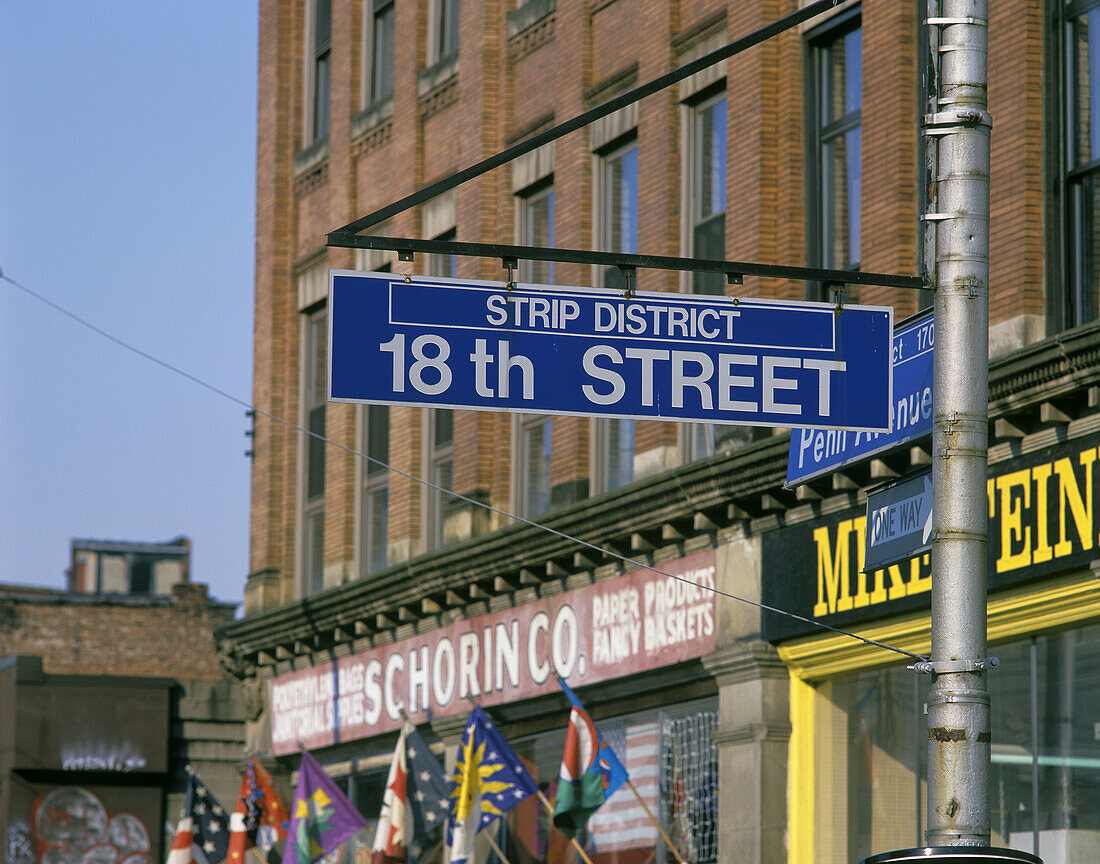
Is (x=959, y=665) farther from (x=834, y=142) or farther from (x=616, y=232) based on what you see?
(x=616, y=232)

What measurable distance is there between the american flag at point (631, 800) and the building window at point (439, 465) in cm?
487

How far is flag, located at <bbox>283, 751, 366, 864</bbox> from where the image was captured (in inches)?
820

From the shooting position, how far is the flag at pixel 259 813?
2252cm

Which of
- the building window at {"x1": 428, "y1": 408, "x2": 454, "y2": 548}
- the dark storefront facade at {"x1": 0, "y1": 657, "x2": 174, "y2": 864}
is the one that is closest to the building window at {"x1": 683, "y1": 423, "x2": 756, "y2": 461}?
the building window at {"x1": 428, "y1": 408, "x2": 454, "y2": 548}

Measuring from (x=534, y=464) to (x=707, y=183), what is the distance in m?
4.28

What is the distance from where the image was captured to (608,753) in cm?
1694

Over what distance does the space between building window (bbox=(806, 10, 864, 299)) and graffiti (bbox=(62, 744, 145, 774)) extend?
15.3m

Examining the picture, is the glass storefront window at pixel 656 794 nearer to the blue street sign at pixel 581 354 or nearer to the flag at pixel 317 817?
the flag at pixel 317 817

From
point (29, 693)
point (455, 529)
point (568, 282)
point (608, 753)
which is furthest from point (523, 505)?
point (29, 693)

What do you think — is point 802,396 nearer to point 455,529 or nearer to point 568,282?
point 568,282

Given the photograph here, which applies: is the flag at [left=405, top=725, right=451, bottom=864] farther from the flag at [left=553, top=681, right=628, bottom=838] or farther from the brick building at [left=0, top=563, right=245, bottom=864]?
the brick building at [left=0, top=563, right=245, bottom=864]

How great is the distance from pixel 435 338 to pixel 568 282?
11857mm

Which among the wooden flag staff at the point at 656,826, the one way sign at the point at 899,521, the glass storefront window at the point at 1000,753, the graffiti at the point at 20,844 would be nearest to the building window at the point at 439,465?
the wooden flag staff at the point at 656,826

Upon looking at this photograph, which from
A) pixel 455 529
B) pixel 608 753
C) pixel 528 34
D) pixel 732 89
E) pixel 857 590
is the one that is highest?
pixel 528 34
